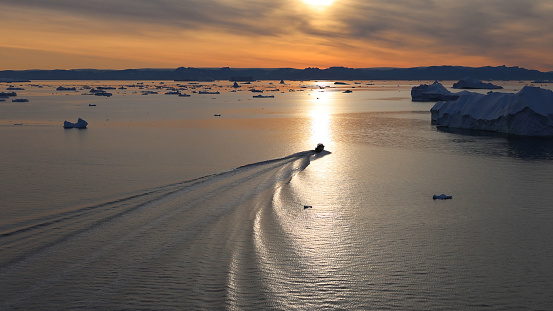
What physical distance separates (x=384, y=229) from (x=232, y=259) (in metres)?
3.87

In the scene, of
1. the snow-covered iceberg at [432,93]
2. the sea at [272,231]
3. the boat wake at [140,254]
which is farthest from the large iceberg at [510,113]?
the snow-covered iceberg at [432,93]

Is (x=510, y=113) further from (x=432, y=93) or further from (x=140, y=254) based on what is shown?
(x=432, y=93)

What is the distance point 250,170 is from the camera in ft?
55.0

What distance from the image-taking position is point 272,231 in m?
10.1

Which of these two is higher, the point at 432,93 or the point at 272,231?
the point at 432,93

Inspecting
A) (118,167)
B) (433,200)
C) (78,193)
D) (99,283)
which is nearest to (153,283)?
(99,283)

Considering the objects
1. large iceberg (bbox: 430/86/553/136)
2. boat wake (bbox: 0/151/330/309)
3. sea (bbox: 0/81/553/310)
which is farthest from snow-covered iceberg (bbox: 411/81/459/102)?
boat wake (bbox: 0/151/330/309)

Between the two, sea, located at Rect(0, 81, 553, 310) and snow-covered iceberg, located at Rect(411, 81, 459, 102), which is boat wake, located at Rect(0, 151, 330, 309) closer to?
sea, located at Rect(0, 81, 553, 310)

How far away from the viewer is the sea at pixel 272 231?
717 cm

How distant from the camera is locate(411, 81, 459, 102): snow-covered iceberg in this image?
2554 inches

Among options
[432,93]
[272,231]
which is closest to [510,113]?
[272,231]

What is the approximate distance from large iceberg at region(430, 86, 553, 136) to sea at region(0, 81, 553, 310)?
8.30 metres

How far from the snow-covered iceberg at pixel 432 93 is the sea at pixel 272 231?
151 feet

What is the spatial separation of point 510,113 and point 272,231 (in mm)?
23696
